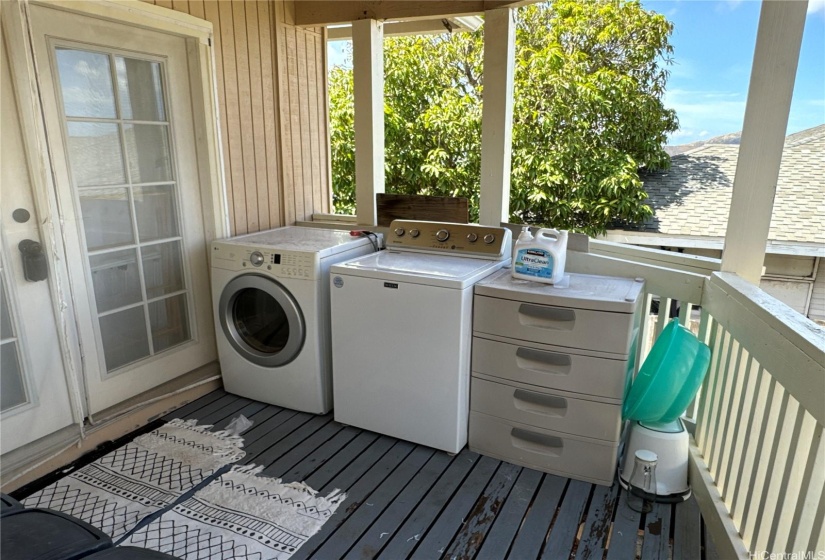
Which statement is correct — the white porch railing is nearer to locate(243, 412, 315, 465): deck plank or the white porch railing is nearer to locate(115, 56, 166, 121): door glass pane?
locate(243, 412, 315, 465): deck plank

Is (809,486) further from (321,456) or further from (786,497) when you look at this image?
(321,456)

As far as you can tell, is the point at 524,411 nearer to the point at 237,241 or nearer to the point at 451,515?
the point at 451,515

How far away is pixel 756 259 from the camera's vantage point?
197 cm

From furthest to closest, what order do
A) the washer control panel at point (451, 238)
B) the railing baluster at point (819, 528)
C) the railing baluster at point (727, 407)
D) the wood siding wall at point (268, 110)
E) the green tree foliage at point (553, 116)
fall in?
the green tree foliage at point (553, 116), the wood siding wall at point (268, 110), the washer control panel at point (451, 238), the railing baluster at point (727, 407), the railing baluster at point (819, 528)

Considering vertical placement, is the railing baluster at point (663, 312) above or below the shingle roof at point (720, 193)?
below

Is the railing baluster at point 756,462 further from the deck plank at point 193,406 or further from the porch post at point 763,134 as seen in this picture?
the deck plank at point 193,406

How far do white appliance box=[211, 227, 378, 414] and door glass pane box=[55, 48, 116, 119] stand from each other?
857 millimetres

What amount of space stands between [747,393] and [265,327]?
7.61ft

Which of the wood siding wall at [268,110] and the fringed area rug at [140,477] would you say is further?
the wood siding wall at [268,110]

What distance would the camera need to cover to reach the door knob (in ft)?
6.68

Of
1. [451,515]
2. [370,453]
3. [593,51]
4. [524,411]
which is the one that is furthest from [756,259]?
[593,51]

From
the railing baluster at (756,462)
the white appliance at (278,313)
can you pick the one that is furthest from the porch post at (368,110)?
the railing baluster at (756,462)

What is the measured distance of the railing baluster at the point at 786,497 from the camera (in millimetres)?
1312

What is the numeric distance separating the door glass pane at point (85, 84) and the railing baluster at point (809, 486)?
9.80 ft
